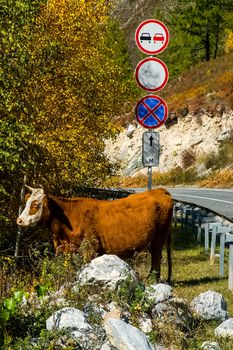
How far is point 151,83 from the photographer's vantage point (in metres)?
12.6

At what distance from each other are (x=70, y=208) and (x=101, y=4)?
10.8 m

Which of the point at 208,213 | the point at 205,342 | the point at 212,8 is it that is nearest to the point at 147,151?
the point at 205,342

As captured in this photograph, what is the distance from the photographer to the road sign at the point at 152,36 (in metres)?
12.7

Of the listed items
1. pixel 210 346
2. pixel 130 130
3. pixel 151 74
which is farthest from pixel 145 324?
Answer: pixel 130 130

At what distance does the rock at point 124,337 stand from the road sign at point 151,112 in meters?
5.90

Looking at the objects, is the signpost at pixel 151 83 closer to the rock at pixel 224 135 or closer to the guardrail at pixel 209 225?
the guardrail at pixel 209 225

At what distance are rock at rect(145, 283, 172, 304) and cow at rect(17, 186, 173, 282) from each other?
8.66 feet

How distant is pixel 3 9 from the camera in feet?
34.4

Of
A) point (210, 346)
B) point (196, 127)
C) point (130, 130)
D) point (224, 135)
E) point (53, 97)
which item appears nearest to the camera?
point (210, 346)

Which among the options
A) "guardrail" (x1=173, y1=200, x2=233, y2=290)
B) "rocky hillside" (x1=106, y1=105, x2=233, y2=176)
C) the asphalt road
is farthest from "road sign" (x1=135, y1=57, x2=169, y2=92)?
"rocky hillside" (x1=106, y1=105, x2=233, y2=176)

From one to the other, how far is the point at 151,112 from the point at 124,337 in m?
6.37

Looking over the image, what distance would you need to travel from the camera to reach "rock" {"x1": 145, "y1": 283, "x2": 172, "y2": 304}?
8352 millimetres

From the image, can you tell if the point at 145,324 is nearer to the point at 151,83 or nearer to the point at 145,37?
the point at 151,83

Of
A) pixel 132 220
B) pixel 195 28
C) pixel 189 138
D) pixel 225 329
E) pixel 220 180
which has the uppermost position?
pixel 195 28
